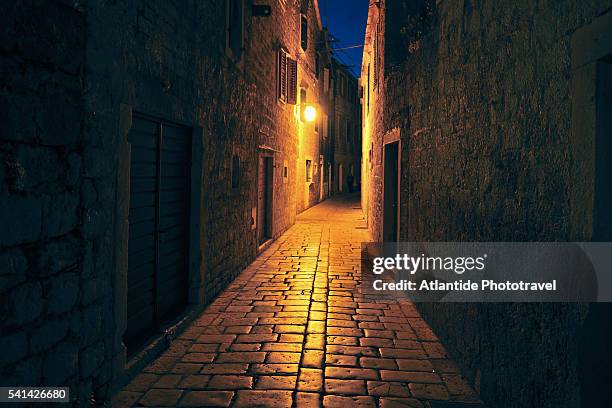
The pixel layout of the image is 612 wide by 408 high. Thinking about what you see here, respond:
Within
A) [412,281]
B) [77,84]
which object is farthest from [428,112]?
[77,84]

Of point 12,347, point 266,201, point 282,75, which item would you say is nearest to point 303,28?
point 282,75

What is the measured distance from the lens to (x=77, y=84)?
8.99 feet

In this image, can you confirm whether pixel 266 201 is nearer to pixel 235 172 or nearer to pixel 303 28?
pixel 235 172

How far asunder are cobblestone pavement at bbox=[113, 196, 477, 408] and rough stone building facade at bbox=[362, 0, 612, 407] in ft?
1.20

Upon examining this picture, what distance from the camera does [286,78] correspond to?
12016mm

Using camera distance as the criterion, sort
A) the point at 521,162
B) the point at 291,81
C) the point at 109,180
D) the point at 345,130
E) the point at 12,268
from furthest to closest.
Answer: the point at 345,130, the point at 291,81, the point at 109,180, the point at 521,162, the point at 12,268

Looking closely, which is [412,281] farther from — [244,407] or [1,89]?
[1,89]

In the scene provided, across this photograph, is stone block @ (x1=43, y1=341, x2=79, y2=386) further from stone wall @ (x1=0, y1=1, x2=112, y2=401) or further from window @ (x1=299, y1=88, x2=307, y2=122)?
window @ (x1=299, y1=88, x2=307, y2=122)

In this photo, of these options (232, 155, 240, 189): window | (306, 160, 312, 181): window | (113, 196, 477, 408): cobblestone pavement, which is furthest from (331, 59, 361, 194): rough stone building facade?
(113, 196, 477, 408): cobblestone pavement

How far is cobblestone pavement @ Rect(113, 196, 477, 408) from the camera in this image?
3.30 meters

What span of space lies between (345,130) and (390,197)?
23.4m

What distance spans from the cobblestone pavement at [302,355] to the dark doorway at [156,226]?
14.6 inches

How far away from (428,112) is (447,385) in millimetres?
3032

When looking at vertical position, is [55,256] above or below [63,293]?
above
